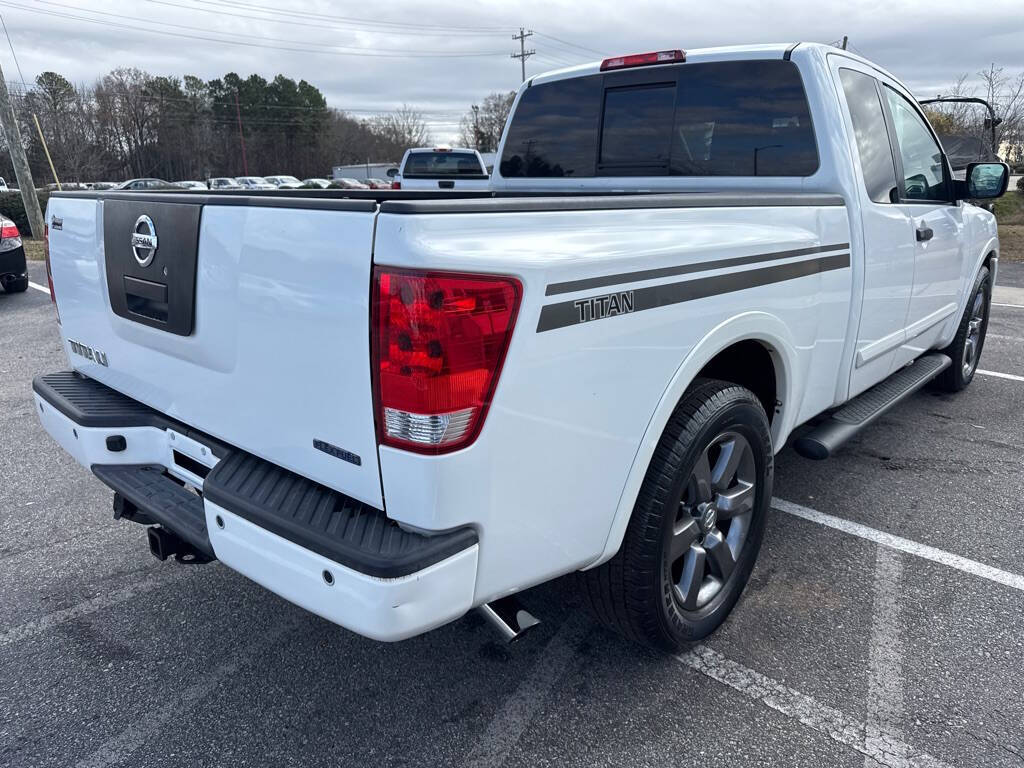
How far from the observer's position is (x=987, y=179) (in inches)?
164

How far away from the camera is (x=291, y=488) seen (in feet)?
6.50

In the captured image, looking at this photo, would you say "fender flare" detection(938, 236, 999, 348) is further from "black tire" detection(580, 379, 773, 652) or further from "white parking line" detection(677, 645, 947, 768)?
"white parking line" detection(677, 645, 947, 768)

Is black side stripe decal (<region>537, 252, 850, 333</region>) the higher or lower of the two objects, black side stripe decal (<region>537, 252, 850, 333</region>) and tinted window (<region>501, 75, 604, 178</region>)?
the lower

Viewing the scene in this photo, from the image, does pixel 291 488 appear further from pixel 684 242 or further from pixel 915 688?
pixel 915 688

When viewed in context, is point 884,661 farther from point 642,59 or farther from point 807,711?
point 642,59

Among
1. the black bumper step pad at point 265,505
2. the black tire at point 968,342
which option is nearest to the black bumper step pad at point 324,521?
the black bumper step pad at point 265,505

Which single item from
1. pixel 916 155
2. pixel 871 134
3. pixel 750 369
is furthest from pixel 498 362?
pixel 916 155

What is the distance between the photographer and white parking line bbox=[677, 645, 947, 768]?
220 centimetres

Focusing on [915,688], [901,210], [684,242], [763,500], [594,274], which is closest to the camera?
[594,274]

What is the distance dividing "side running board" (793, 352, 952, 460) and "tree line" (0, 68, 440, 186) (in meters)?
56.5

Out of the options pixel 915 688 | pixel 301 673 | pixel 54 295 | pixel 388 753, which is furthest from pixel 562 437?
pixel 54 295

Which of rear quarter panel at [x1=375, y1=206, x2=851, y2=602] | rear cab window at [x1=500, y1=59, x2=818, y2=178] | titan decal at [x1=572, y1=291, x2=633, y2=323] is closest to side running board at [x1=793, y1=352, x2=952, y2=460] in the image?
rear quarter panel at [x1=375, y1=206, x2=851, y2=602]

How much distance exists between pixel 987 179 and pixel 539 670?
12.0ft

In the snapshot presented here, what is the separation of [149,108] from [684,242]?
82.8 meters
